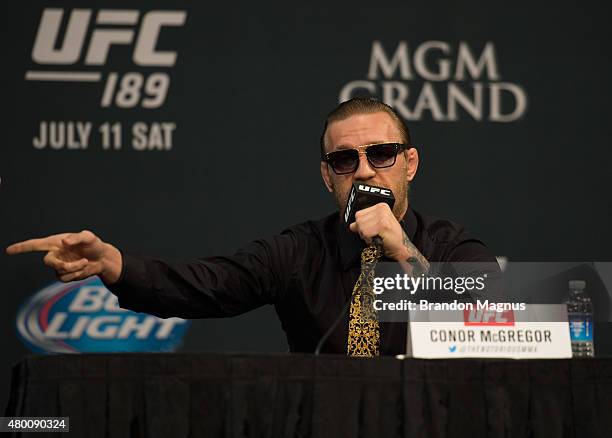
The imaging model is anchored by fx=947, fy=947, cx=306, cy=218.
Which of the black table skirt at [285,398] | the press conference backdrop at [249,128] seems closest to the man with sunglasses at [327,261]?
the black table skirt at [285,398]

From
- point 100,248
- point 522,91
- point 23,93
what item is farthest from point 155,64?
point 100,248

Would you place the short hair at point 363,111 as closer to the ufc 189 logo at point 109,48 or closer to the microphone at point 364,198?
the microphone at point 364,198

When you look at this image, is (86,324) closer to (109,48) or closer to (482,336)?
(109,48)

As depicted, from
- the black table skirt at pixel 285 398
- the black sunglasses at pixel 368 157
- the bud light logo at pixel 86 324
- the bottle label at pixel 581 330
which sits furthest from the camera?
the bottle label at pixel 581 330

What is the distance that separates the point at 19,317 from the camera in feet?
14.1

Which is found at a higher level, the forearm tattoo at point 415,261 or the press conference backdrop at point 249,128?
the press conference backdrop at point 249,128

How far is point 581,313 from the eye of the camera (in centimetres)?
443

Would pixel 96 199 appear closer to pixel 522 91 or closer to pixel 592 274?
pixel 522 91


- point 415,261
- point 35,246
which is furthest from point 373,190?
point 35,246

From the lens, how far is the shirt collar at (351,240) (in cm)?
329

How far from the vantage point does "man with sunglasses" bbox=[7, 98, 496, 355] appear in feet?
9.65

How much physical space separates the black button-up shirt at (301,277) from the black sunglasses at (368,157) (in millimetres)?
270

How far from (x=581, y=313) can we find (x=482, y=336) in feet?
7.60

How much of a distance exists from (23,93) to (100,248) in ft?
6.88
